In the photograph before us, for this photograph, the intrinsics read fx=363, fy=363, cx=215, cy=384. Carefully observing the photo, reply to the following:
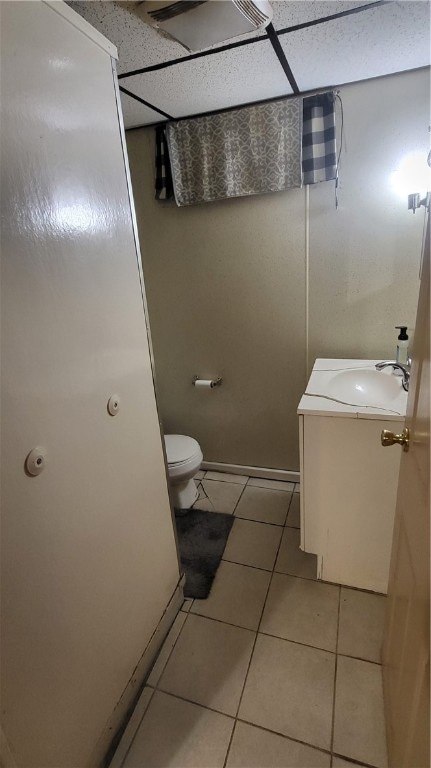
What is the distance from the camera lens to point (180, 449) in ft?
6.84

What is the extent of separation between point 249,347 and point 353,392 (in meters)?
0.70

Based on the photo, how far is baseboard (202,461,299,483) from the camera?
2379mm

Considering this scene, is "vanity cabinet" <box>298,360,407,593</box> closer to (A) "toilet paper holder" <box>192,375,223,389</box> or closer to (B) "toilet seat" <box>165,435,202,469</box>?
(B) "toilet seat" <box>165,435,202,469</box>

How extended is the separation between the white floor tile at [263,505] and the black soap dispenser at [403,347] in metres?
1.06

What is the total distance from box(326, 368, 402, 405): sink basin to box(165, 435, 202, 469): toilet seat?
85cm

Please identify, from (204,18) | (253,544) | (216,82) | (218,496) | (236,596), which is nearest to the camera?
(204,18)

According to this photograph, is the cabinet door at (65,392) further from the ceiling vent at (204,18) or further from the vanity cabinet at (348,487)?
the vanity cabinet at (348,487)

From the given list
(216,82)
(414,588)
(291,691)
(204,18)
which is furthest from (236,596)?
(216,82)

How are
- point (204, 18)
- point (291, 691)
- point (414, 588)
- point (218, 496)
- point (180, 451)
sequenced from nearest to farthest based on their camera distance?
point (414, 588) → point (204, 18) → point (291, 691) → point (180, 451) → point (218, 496)

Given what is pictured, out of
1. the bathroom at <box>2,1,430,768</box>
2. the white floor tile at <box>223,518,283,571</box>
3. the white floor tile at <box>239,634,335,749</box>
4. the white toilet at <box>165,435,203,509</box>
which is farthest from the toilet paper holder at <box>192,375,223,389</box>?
the white floor tile at <box>239,634,335,749</box>

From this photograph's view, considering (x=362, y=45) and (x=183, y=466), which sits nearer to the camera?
(x=362, y=45)

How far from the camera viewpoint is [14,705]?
2.52 feet

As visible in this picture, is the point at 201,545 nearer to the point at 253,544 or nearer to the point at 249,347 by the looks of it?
the point at 253,544

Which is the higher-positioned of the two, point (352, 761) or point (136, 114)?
point (136, 114)
